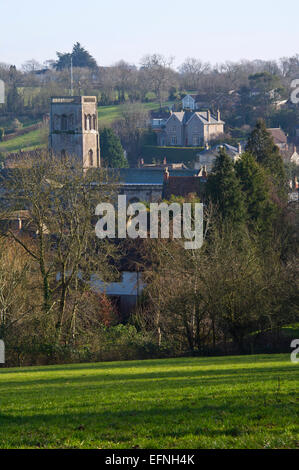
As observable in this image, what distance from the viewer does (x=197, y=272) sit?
1051 inches

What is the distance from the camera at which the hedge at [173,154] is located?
102000 mm

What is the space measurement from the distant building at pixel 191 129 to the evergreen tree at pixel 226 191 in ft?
220

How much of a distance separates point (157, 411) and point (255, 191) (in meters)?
33.7

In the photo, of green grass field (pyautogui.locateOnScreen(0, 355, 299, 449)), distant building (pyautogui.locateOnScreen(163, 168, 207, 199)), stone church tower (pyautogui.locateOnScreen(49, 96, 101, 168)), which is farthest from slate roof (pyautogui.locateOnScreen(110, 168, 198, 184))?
green grass field (pyautogui.locateOnScreen(0, 355, 299, 449))

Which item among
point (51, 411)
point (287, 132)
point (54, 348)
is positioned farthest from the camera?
point (287, 132)

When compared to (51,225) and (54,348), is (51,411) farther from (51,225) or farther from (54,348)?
(51,225)

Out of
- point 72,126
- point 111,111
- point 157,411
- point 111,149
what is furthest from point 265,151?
point 111,111

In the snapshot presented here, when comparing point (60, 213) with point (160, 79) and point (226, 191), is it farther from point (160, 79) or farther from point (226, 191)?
point (160, 79)

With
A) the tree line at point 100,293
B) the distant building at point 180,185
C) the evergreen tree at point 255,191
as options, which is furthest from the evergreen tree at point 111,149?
the tree line at point 100,293

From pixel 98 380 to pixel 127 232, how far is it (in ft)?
74.1

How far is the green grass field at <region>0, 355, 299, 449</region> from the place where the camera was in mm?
9422

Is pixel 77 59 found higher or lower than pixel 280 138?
higher

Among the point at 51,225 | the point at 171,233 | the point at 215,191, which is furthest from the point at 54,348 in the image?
the point at 215,191

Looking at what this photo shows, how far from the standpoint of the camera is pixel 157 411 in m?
11.1
